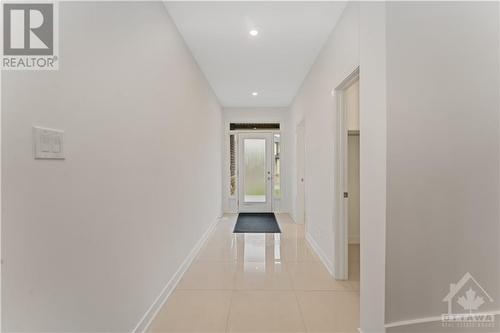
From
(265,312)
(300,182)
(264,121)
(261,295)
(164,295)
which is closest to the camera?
(265,312)

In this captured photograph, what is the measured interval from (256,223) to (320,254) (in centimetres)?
229

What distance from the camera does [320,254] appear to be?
11.3 feet

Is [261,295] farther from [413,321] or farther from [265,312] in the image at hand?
[413,321]

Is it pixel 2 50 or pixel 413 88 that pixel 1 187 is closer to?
pixel 2 50

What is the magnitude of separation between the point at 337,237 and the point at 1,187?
2.75 meters

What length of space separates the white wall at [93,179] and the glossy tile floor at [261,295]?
0.31 m

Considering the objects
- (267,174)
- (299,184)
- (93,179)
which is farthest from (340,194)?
(267,174)

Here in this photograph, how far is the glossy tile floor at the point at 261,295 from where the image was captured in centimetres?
205

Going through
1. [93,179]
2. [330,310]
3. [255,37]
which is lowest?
[330,310]

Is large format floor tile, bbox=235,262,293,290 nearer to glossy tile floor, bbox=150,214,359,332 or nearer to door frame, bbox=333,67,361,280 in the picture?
glossy tile floor, bbox=150,214,359,332

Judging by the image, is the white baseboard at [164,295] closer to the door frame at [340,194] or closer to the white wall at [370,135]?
the white wall at [370,135]

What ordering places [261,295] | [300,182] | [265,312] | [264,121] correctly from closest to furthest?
[265,312]
[261,295]
[300,182]
[264,121]

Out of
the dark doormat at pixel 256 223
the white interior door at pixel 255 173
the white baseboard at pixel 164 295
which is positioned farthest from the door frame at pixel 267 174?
the white baseboard at pixel 164 295

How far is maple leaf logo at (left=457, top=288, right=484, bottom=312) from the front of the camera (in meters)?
1.58
